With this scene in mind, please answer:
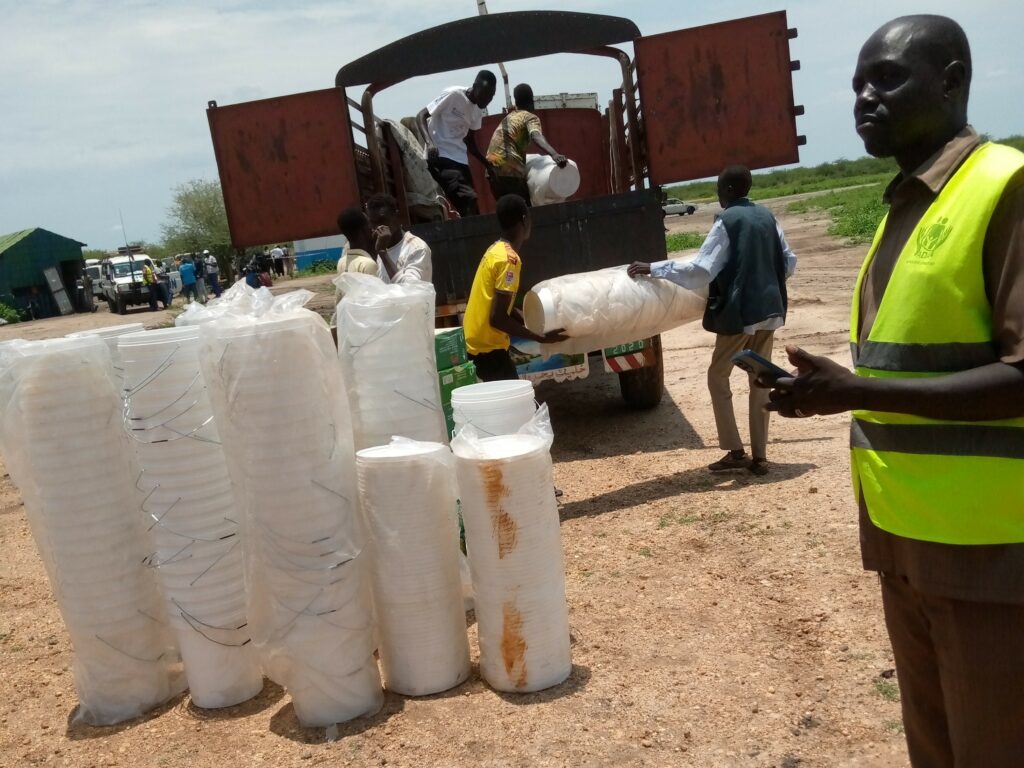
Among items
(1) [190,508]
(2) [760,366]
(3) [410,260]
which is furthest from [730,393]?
(2) [760,366]

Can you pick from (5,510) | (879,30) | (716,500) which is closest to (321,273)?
(5,510)

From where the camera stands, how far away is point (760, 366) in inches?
78.7

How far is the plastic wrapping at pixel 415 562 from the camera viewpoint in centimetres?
337

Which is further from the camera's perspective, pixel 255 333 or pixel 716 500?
pixel 716 500

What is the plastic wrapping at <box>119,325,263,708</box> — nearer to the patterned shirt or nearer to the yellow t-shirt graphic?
the yellow t-shirt graphic

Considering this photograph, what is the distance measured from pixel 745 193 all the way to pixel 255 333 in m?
3.57

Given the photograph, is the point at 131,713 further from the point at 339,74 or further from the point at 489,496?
the point at 339,74

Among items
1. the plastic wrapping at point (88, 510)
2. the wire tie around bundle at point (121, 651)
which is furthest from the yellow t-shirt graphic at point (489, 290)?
the wire tie around bundle at point (121, 651)

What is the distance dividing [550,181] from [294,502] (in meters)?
5.00

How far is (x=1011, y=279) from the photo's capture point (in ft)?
5.24

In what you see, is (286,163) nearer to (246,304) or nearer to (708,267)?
(708,267)

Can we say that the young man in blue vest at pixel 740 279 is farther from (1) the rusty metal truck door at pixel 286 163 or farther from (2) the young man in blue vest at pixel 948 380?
(2) the young man in blue vest at pixel 948 380

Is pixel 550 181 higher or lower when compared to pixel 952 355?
higher

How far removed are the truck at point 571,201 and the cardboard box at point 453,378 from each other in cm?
163
